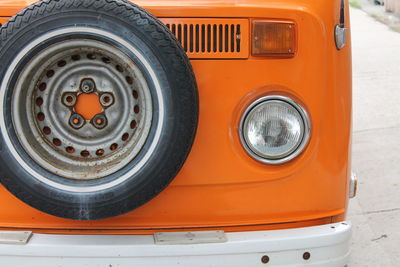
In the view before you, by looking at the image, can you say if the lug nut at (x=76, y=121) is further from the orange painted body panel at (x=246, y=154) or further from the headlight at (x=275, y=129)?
the headlight at (x=275, y=129)

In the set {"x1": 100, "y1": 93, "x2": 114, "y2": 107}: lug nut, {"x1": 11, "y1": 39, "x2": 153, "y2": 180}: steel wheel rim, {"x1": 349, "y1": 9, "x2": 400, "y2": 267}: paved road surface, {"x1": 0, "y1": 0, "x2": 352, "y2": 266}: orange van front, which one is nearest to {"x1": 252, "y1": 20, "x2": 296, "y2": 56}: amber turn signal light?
{"x1": 0, "y1": 0, "x2": 352, "y2": 266}: orange van front

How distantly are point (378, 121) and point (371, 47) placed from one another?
5.24 metres

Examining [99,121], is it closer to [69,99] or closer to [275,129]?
[69,99]

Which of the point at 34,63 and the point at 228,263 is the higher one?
the point at 34,63

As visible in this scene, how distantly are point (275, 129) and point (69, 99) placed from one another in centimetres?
78

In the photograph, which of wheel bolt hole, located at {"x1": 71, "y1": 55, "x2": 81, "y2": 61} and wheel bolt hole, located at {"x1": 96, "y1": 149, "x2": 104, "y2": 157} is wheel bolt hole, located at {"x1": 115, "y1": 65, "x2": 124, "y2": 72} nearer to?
wheel bolt hole, located at {"x1": 71, "y1": 55, "x2": 81, "y2": 61}

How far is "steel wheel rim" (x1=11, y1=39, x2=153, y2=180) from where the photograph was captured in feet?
7.54

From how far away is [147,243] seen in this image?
7.86 ft

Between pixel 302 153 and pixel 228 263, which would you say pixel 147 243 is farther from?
pixel 302 153

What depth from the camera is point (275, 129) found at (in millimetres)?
2441

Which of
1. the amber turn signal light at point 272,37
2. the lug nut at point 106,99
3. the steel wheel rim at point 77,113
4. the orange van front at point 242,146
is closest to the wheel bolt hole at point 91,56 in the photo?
the steel wheel rim at point 77,113

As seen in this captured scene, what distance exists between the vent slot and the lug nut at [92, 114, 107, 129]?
0.40 m

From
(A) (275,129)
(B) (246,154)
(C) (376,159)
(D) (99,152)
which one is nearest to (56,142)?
(D) (99,152)

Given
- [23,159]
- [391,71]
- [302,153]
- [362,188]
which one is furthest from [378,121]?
[23,159]
